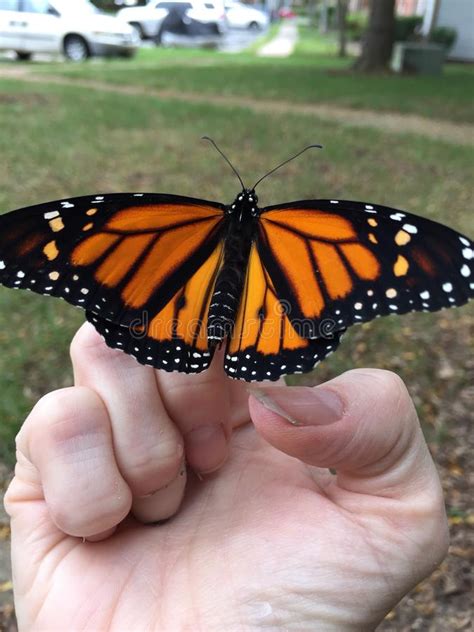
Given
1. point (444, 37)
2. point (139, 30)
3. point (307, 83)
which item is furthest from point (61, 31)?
point (444, 37)

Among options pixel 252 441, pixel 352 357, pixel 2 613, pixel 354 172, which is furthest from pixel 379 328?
pixel 354 172

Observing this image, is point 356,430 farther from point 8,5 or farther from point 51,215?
point 8,5

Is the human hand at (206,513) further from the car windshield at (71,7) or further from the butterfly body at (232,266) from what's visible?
the car windshield at (71,7)


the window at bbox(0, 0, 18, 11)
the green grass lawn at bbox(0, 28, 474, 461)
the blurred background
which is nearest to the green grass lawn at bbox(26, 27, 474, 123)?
the blurred background

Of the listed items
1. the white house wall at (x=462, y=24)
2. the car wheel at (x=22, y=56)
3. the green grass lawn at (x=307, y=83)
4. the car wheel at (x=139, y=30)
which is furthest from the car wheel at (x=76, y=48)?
the white house wall at (x=462, y=24)

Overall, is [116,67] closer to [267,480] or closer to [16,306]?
[16,306]

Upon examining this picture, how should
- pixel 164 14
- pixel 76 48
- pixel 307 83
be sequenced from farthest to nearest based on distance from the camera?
pixel 76 48 < pixel 307 83 < pixel 164 14
